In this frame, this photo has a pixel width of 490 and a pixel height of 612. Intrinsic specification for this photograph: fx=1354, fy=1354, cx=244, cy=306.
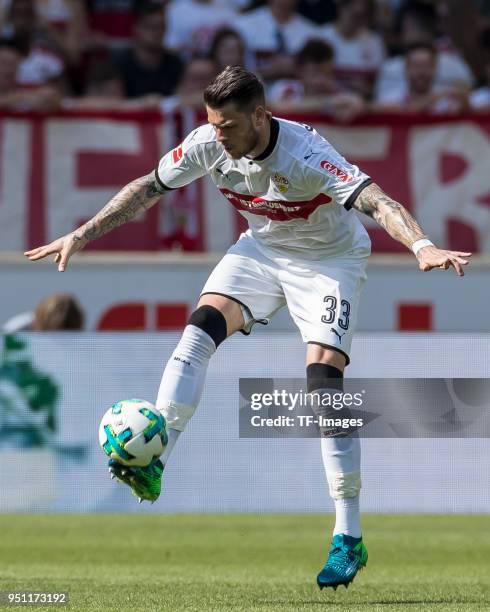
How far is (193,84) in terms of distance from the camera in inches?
512

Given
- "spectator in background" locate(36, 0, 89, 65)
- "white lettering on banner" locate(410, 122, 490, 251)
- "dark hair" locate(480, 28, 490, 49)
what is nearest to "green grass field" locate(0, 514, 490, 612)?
"white lettering on banner" locate(410, 122, 490, 251)

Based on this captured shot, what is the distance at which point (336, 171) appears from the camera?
6602 mm

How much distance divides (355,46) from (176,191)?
2.81m

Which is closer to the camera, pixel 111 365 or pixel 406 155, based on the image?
pixel 111 365

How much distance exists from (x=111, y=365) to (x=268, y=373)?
120 centimetres

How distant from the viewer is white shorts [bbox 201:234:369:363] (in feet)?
23.1

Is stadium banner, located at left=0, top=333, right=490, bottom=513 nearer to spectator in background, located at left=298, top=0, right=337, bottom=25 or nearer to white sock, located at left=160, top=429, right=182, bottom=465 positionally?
white sock, located at left=160, top=429, right=182, bottom=465

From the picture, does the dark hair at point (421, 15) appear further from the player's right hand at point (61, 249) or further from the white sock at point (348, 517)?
the white sock at point (348, 517)

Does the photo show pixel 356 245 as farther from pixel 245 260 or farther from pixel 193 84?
pixel 193 84

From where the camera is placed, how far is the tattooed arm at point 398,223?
5910mm

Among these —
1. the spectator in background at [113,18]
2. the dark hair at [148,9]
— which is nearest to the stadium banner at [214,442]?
the dark hair at [148,9]

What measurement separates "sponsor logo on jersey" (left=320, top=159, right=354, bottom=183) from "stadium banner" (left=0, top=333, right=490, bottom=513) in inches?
116

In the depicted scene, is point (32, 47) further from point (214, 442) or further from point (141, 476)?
point (141, 476)

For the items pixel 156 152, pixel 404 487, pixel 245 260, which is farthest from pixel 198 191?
pixel 245 260
